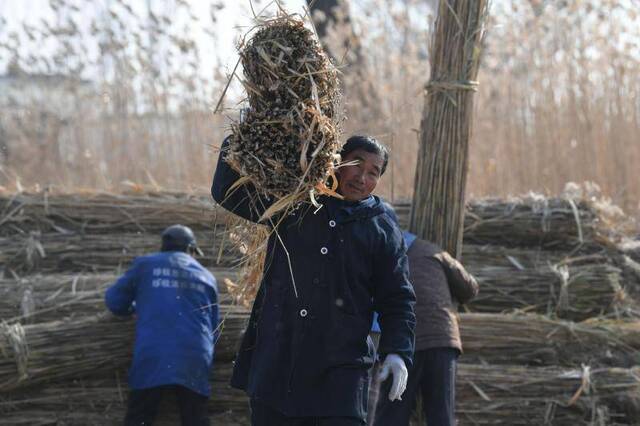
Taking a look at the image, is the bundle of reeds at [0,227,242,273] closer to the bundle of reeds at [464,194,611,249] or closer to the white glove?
the bundle of reeds at [464,194,611,249]

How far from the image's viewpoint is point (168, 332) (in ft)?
18.0

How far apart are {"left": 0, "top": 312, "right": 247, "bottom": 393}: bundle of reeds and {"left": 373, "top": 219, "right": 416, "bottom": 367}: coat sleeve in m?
1.90

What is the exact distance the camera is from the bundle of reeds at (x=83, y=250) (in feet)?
22.3

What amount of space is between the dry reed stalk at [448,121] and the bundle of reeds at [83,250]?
1669mm

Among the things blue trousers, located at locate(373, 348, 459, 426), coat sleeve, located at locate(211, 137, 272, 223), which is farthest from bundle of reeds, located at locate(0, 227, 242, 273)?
coat sleeve, located at locate(211, 137, 272, 223)

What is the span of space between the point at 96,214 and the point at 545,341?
10.3ft

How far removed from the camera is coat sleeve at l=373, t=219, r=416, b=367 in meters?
3.73

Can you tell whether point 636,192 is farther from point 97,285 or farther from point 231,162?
point 231,162

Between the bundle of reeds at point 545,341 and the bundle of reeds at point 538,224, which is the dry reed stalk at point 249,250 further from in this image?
the bundle of reeds at point 538,224

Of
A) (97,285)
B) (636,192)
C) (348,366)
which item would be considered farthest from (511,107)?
(348,366)

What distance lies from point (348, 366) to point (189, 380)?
2.04 meters

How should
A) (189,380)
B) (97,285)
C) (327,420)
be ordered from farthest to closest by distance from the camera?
(97,285) → (189,380) → (327,420)

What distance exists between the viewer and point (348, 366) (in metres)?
3.60

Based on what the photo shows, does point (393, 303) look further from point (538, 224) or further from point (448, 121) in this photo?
point (538, 224)
